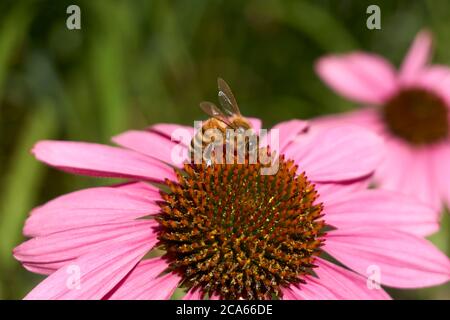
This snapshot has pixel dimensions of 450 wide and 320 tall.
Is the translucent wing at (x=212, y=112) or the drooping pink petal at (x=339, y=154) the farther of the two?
the drooping pink petal at (x=339, y=154)

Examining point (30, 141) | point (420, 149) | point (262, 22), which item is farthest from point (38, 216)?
point (262, 22)

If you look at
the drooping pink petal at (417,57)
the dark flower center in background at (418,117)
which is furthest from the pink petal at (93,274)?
the drooping pink petal at (417,57)

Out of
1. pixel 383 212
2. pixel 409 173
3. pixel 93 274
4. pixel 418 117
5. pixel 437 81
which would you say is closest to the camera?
pixel 93 274

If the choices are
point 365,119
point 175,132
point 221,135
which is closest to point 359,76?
point 365,119

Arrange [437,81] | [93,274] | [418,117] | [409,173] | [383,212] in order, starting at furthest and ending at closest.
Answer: [437,81]
[418,117]
[409,173]
[383,212]
[93,274]

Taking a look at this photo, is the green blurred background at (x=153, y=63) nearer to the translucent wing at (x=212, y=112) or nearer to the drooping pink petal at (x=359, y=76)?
the drooping pink petal at (x=359, y=76)

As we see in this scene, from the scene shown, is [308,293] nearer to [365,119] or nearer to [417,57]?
[365,119]

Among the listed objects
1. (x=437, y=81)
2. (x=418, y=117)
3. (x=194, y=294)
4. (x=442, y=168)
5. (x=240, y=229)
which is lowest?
(x=194, y=294)
